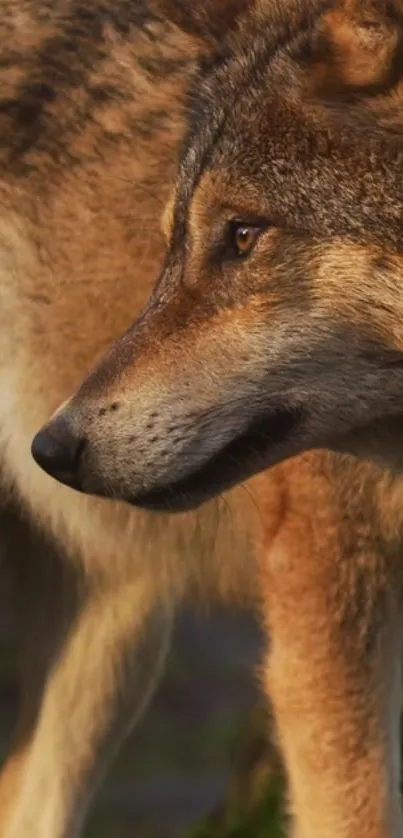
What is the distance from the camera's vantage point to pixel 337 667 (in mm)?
4551

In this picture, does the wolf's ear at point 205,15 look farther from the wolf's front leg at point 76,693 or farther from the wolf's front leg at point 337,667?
the wolf's front leg at point 76,693

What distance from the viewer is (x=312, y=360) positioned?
381cm

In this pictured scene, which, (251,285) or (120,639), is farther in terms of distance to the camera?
(120,639)

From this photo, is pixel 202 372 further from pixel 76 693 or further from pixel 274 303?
pixel 76 693

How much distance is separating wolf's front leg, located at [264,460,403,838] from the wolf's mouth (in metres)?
0.60

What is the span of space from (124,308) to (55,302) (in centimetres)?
19

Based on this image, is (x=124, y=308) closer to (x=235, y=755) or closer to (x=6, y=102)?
(x=6, y=102)

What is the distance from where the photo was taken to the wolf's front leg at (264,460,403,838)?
14.8 feet

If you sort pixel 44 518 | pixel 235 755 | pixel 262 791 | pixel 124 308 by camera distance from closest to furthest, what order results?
pixel 124 308 → pixel 44 518 → pixel 262 791 → pixel 235 755

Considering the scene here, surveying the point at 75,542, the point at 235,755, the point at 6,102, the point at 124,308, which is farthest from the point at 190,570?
the point at 235,755

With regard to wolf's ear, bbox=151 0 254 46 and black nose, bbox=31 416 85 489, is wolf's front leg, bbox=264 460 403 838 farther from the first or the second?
wolf's ear, bbox=151 0 254 46

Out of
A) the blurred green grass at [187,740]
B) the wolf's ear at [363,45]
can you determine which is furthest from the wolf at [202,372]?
the blurred green grass at [187,740]

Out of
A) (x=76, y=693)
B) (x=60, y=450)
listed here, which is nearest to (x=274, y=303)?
(x=60, y=450)

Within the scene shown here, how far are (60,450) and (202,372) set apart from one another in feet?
1.05
